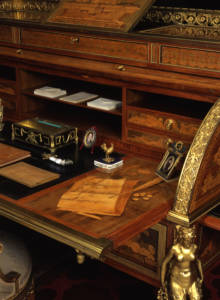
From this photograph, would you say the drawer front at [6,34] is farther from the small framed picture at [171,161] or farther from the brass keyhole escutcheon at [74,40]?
the small framed picture at [171,161]

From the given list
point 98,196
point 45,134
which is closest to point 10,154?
point 45,134

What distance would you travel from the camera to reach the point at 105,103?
108 inches

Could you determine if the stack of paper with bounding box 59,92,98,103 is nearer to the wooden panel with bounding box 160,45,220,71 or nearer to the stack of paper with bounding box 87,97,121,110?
the stack of paper with bounding box 87,97,121,110

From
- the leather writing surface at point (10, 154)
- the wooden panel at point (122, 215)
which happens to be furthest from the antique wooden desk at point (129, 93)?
the leather writing surface at point (10, 154)

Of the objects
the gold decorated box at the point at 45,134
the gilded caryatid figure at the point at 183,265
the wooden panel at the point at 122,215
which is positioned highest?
the gold decorated box at the point at 45,134

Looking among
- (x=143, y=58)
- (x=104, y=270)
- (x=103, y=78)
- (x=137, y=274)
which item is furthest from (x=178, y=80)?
(x=104, y=270)

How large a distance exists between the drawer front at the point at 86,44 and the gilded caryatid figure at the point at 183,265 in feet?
2.95

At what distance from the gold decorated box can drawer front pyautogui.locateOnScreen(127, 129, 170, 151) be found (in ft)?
1.05

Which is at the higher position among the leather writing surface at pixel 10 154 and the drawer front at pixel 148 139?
the drawer front at pixel 148 139

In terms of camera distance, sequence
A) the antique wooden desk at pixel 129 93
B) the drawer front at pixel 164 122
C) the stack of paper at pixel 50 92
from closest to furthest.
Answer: the antique wooden desk at pixel 129 93 → the drawer front at pixel 164 122 → the stack of paper at pixel 50 92

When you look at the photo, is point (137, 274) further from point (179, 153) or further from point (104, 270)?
point (179, 153)

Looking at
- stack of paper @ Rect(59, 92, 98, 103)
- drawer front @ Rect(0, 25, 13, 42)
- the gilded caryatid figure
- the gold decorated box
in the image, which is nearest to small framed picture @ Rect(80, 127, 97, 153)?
the gold decorated box

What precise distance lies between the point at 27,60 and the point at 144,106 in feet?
2.71

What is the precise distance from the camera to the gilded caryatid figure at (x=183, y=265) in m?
2.02
